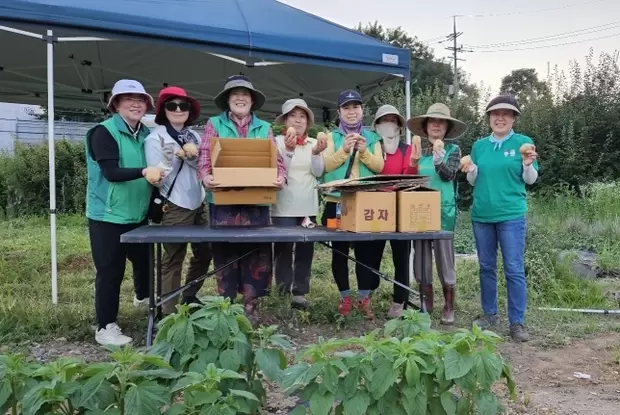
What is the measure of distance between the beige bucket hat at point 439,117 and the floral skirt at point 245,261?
1327 millimetres

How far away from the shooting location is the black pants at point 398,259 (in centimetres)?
435

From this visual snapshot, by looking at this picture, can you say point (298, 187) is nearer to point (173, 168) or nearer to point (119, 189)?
point (173, 168)

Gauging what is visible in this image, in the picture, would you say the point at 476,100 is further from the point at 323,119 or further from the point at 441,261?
the point at 441,261

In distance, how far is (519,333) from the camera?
4.06 meters

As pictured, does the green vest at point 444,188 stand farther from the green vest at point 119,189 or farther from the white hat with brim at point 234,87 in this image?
the green vest at point 119,189

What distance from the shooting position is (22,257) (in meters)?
6.80

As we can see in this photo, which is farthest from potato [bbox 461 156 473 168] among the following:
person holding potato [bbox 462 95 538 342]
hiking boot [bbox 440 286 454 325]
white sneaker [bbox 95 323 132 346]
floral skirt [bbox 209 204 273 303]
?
white sneaker [bbox 95 323 132 346]

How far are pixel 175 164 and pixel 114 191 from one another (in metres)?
0.43

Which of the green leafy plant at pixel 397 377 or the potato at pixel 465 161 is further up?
the potato at pixel 465 161

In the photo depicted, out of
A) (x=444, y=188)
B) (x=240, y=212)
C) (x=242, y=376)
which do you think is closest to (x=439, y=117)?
(x=444, y=188)

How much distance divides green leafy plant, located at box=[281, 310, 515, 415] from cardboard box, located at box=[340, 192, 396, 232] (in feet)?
5.09

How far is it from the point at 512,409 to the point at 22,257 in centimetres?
603

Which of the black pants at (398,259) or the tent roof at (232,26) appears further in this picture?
the black pants at (398,259)

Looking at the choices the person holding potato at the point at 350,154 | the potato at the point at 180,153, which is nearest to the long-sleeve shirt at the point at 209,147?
the potato at the point at 180,153
